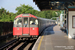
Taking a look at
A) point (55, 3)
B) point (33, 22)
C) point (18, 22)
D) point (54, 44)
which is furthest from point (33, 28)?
point (55, 3)

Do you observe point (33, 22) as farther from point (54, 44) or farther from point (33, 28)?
point (54, 44)

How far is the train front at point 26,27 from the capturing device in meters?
13.2

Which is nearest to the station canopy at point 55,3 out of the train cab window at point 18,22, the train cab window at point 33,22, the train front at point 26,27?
the train cab window at point 33,22

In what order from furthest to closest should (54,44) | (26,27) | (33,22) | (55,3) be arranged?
(55,3), (33,22), (26,27), (54,44)

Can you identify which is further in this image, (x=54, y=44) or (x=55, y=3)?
(x=55, y=3)

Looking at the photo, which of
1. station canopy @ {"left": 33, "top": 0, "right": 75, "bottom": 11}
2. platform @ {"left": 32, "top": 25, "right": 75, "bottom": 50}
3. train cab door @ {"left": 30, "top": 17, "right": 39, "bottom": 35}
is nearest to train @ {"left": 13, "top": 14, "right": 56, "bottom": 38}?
train cab door @ {"left": 30, "top": 17, "right": 39, "bottom": 35}

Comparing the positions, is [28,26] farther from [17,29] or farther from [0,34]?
[0,34]

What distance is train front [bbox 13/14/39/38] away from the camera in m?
13.2

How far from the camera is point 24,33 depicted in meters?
13.2

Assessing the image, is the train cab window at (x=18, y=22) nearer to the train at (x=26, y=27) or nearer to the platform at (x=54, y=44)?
the train at (x=26, y=27)

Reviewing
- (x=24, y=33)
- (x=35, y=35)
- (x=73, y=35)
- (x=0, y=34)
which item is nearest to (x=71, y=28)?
(x=73, y=35)

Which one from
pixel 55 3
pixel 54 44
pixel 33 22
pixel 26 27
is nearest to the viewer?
pixel 54 44

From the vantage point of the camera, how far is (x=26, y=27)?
521 inches

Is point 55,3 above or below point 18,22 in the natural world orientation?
above
